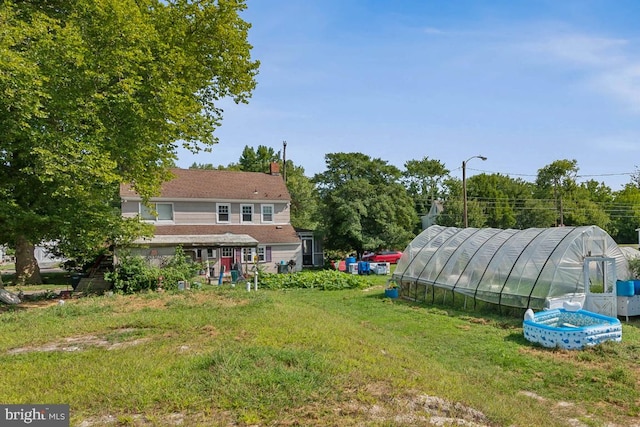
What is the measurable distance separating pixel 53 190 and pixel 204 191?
14940mm

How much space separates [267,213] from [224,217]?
320 cm

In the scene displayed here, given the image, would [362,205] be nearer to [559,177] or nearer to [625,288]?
[625,288]

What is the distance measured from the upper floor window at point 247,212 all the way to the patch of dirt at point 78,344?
66.8ft

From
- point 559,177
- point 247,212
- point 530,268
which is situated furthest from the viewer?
point 559,177

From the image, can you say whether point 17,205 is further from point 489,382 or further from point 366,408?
point 489,382

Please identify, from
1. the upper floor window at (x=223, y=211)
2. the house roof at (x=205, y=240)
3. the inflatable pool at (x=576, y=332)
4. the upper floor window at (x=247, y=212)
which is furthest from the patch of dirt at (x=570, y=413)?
the upper floor window at (x=247, y=212)

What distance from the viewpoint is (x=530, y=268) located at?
13.6 metres

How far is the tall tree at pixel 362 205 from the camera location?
3116 centimetres

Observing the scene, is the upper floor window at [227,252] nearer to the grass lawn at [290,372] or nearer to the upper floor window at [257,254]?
the upper floor window at [257,254]

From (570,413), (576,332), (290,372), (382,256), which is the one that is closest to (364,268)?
(382,256)

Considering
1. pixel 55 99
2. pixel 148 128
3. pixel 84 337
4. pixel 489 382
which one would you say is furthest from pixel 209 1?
pixel 489 382

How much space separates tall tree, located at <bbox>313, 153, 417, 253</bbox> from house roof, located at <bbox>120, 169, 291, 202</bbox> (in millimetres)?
4189

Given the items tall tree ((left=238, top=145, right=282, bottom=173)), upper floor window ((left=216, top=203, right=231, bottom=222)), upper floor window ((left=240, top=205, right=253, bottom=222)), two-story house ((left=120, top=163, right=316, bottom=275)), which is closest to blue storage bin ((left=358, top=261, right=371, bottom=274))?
two-story house ((left=120, top=163, right=316, bottom=275))

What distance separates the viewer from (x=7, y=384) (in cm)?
570
